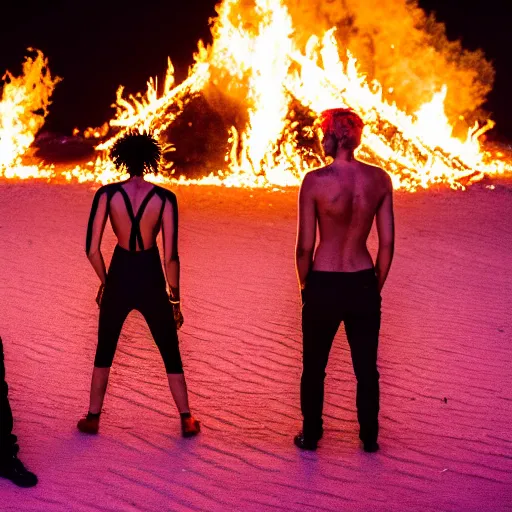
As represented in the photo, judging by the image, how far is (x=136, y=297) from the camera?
4844 mm

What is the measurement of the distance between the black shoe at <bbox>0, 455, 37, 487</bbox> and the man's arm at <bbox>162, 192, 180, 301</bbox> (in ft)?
4.04

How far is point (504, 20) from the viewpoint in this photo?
40156 millimetres

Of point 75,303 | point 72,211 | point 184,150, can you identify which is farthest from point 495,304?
point 184,150

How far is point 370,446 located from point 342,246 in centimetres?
120

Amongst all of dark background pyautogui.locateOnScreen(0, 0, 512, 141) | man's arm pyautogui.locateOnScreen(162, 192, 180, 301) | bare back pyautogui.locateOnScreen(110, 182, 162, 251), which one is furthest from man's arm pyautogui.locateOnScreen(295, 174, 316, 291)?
dark background pyautogui.locateOnScreen(0, 0, 512, 141)

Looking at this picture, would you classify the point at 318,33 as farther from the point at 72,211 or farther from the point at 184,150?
the point at 72,211

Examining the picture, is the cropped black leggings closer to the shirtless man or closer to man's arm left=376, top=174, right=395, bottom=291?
the shirtless man

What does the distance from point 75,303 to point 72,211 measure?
620 centimetres

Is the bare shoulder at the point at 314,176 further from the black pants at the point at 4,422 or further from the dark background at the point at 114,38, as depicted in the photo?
the dark background at the point at 114,38

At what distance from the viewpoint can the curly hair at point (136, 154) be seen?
4.87 m

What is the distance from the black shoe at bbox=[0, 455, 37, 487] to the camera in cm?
443

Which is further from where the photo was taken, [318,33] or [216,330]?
[318,33]

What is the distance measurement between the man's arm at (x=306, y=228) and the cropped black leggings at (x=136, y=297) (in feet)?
2.61

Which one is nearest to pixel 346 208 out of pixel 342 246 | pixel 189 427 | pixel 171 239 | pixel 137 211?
pixel 342 246
